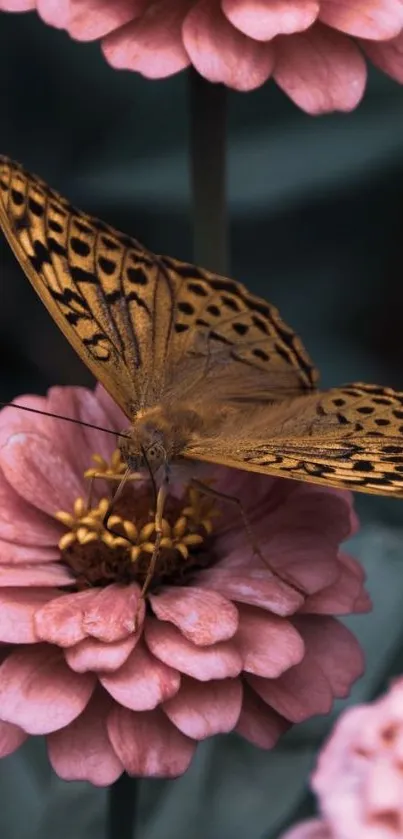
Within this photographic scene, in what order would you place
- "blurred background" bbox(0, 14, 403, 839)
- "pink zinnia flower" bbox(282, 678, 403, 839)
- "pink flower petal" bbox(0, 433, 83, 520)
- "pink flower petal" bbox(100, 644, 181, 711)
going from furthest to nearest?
1. "blurred background" bbox(0, 14, 403, 839)
2. "pink flower petal" bbox(0, 433, 83, 520)
3. "pink flower petal" bbox(100, 644, 181, 711)
4. "pink zinnia flower" bbox(282, 678, 403, 839)

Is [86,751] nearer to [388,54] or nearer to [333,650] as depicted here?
[333,650]

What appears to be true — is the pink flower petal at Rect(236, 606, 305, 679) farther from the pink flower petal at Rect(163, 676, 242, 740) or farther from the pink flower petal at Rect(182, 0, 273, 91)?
the pink flower petal at Rect(182, 0, 273, 91)

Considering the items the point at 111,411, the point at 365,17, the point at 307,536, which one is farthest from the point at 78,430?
the point at 365,17

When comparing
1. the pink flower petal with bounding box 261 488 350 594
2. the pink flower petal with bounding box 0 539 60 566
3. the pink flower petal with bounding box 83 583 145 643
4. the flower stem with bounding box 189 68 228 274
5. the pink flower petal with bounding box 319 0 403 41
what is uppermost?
the pink flower petal with bounding box 319 0 403 41

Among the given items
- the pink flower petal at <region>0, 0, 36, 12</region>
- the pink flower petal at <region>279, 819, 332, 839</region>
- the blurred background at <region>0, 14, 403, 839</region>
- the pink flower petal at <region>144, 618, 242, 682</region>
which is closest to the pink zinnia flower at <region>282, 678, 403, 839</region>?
the pink flower petal at <region>279, 819, 332, 839</region>

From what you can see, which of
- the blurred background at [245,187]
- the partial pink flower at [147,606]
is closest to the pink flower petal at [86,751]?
the partial pink flower at [147,606]

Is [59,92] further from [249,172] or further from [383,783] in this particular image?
[383,783]
